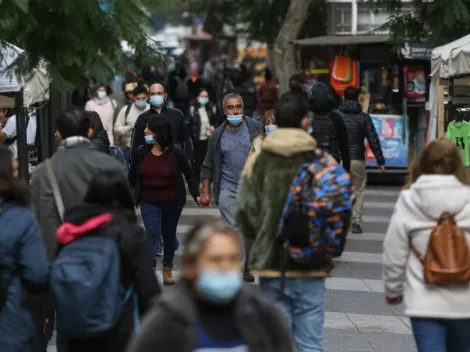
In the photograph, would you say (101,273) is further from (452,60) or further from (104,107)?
(104,107)

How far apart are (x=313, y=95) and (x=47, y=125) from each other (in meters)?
6.94

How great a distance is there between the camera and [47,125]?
60.5 feet

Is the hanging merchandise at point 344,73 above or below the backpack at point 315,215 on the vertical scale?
above

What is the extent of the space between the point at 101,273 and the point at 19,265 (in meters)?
0.65

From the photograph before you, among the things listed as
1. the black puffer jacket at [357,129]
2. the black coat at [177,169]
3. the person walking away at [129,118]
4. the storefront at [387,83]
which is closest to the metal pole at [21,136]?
the black coat at [177,169]

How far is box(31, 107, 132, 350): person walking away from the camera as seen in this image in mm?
6785

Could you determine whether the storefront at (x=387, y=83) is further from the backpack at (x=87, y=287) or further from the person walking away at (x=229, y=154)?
the backpack at (x=87, y=287)

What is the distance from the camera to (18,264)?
591cm

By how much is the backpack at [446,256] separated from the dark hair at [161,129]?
5.03 meters

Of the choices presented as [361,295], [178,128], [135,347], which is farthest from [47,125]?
[135,347]

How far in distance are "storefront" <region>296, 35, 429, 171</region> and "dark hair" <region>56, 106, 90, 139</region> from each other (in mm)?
13933

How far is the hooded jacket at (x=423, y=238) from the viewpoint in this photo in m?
5.96

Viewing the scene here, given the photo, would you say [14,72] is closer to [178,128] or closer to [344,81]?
[178,128]

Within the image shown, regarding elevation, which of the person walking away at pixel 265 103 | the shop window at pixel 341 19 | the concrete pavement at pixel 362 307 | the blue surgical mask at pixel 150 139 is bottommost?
the concrete pavement at pixel 362 307
